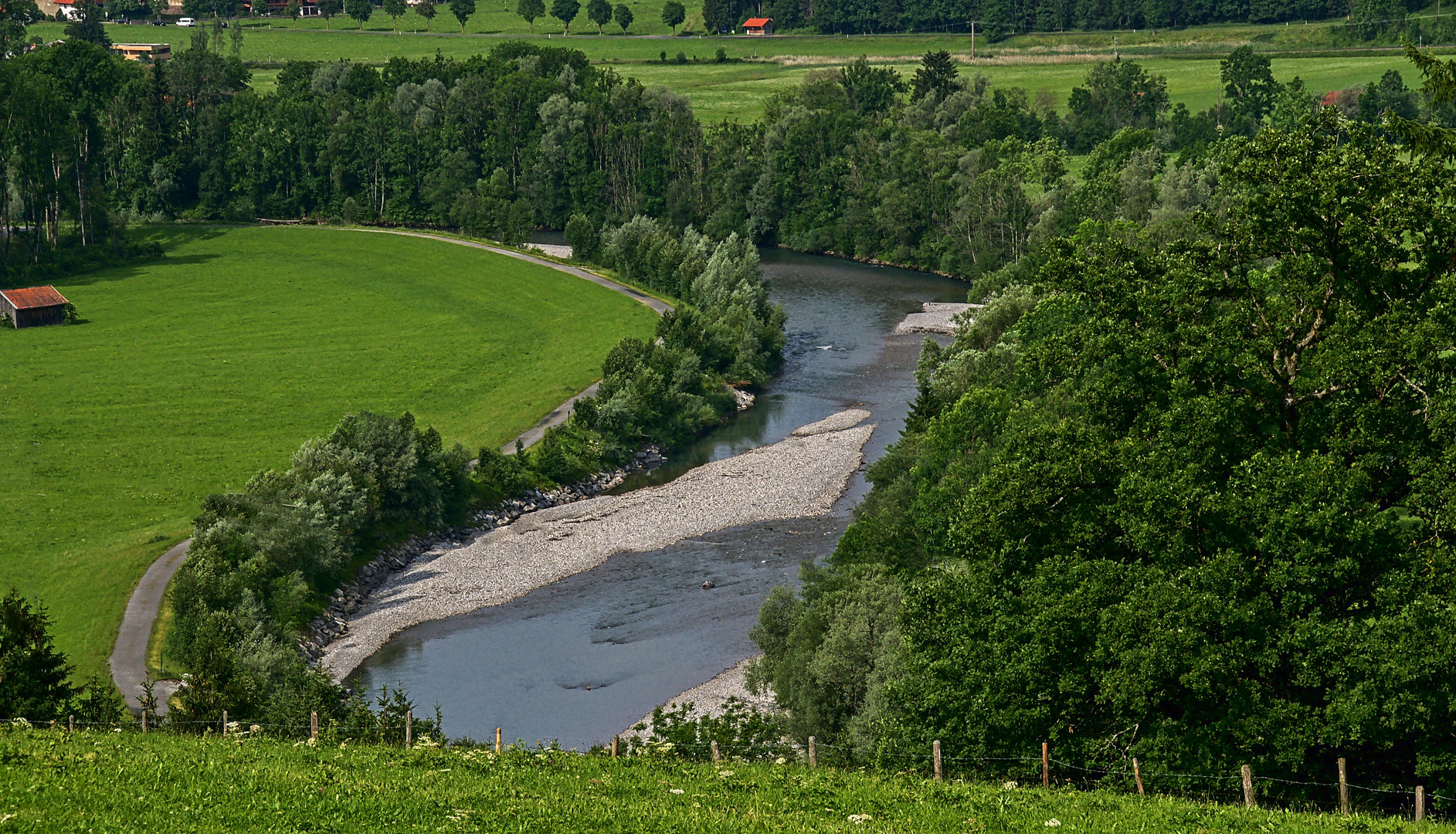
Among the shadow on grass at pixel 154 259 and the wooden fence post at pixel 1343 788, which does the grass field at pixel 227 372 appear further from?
the wooden fence post at pixel 1343 788

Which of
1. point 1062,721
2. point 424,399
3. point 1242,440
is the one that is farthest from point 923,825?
point 424,399

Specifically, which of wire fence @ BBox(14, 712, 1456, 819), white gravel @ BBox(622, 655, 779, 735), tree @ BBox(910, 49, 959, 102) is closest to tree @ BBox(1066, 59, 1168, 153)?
tree @ BBox(910, 49, 959, 102)

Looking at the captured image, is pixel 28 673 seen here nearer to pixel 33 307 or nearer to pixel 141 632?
pixel 141 632

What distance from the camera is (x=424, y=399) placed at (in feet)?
300

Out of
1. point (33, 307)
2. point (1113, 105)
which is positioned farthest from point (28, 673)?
point (1113, 105)

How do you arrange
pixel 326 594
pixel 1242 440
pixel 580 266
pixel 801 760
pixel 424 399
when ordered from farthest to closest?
pixel 580 266, pixel 424 399, pixel 326 594, pixel 801 760, pixel 1242 440

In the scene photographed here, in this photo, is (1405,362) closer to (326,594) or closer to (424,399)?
(326,594)

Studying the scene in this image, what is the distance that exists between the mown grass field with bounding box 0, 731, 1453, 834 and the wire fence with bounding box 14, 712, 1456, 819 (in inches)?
79.7

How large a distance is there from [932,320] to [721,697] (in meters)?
72.6

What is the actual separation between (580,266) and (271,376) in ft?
162

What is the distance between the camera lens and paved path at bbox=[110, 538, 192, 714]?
48.8 meters

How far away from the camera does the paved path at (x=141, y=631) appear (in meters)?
48.8

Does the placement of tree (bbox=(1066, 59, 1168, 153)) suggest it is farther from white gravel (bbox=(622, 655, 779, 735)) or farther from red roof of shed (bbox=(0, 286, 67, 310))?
white gravel (bbox=(622, 655, 779, 735))

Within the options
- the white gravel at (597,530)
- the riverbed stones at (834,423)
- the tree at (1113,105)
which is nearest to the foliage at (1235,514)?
the white gravel at (597,530)
